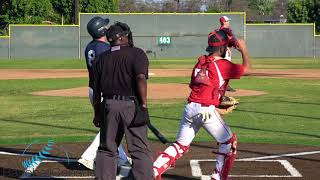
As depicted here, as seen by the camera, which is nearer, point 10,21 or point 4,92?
point 4,92

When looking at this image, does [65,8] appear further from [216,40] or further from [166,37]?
[216,40]

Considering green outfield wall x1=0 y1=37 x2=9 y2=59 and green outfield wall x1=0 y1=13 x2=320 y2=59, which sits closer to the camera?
green outfield wall x1=0 y1=37 x2=9 y2=59

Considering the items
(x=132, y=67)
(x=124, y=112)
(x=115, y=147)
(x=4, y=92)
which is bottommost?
(x=4, y=92)

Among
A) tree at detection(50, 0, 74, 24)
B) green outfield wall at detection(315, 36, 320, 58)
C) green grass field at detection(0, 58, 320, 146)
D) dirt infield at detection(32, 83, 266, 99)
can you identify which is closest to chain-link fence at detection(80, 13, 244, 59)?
green outfield wall at detection(315, 36, 320, 58)

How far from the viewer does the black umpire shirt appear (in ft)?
Answer: 20.1

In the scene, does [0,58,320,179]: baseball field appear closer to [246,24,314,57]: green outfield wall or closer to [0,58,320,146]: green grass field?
[0,58,320,146]: green grass field

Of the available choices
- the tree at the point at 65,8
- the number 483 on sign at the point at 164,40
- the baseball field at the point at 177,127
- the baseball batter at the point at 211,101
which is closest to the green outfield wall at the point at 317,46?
the number 483 on sign at the point at 164,40

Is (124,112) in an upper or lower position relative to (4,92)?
upper

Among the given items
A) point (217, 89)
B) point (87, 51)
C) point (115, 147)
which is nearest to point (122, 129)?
point (115, 147)

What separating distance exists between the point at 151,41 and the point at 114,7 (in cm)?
2199

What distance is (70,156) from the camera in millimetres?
9180

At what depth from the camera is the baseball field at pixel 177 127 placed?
322 inches

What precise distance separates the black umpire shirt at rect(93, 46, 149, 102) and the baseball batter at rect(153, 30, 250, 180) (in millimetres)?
773

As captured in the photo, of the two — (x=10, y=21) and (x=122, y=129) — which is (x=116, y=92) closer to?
(x=122, y=129)
